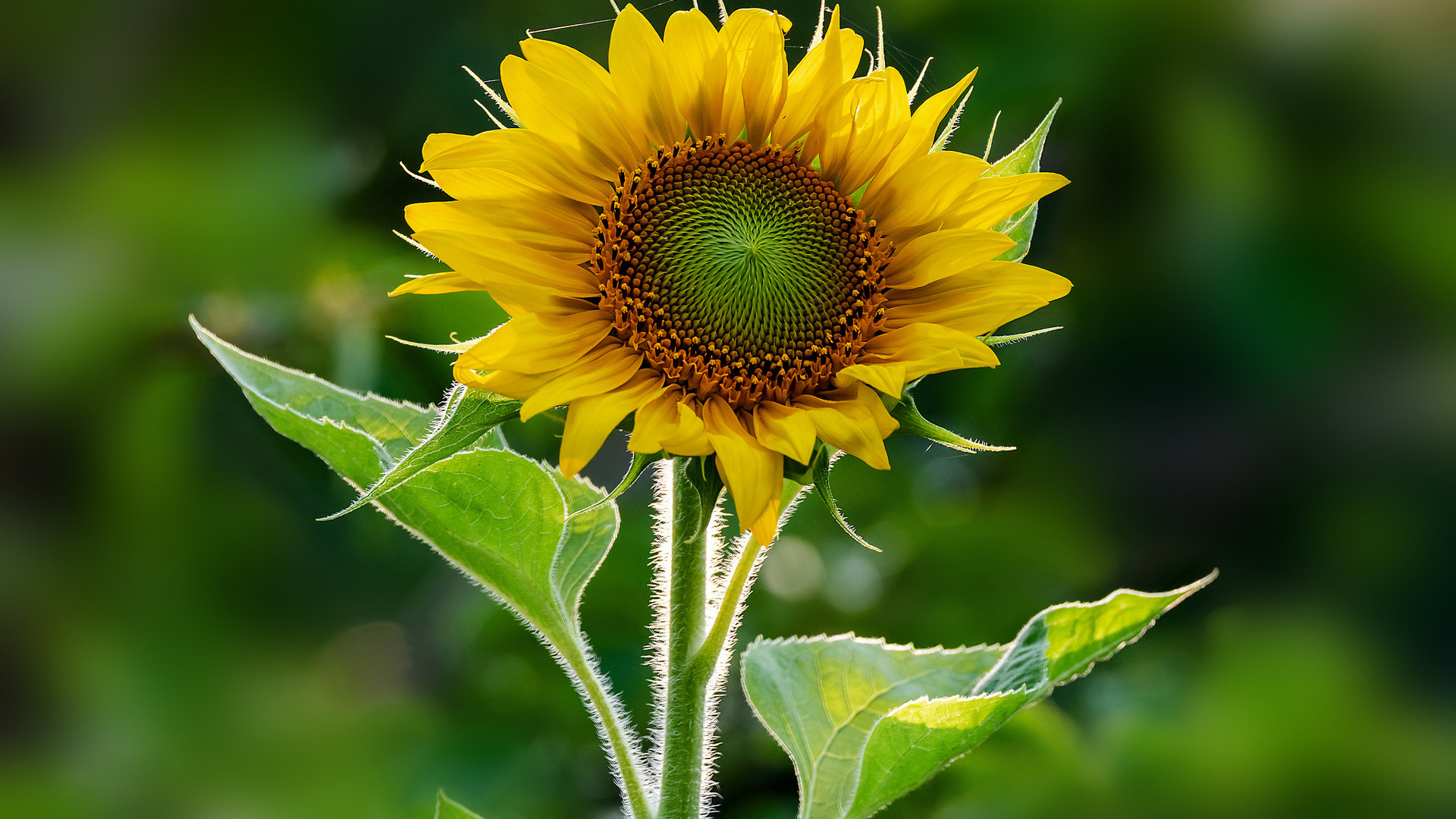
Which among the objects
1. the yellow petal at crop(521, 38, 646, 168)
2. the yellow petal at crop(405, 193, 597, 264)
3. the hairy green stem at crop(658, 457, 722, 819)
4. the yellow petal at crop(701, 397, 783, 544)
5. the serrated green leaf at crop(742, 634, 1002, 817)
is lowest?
the serrated green leaf at crop(742, 634, 1002, 817)

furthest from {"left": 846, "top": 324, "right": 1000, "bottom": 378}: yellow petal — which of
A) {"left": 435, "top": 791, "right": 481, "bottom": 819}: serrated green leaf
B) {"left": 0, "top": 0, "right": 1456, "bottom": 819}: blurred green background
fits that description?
{"left": 0, "top": 0, "right": 1456, "bottom": 819}: blurred green background

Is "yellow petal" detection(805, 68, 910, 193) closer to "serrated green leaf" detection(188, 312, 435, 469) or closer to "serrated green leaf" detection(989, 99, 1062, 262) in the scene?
"serrated green leaf" detection(989, 99, 1062, 262)

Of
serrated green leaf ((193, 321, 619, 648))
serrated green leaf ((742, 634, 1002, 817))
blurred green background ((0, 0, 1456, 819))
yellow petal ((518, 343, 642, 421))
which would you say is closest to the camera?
yellow petal ((518, 343, 642, 421))

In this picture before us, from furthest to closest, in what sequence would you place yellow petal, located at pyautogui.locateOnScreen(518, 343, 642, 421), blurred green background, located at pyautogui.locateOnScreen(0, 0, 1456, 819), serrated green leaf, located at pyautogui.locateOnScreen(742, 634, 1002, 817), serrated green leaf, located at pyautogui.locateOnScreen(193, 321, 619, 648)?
blurred green background, located at pyautogui.locateOnScreen(0, 0, 1456, 819), serrated green leaf, located at pyautogui.locateOnScreen(742, 634, 1002, 817), serrated green leaf, located at pyautogui.locateOnScreen(193, 321, 619, 648), yellow petal, located at pyautogui.locateOnScreen(518, 343, 642, 421)

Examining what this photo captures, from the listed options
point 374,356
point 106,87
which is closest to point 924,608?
point 374,356

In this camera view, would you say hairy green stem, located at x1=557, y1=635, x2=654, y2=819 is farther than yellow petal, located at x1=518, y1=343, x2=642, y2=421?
Yes

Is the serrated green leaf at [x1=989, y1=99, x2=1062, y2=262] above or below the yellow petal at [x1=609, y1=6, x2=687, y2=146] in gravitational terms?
below

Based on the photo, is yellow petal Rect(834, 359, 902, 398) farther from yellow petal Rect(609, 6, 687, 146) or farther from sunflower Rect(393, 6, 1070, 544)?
yellow petal Rect(609, 6, 687, 146)

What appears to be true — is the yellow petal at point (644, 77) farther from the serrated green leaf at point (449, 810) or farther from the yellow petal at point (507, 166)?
the serrated green leaf at point (449, 810)

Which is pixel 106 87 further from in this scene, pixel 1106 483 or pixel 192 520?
pixel 1106 483
